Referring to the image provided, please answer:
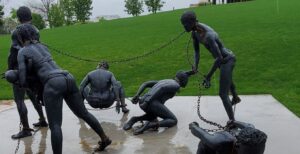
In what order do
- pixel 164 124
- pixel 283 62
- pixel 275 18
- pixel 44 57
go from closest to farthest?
pixel 44 57
pixel 164 124
pixel 283 62
pixel 275 18

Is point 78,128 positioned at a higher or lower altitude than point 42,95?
lower

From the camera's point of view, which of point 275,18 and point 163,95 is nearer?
point 163,95

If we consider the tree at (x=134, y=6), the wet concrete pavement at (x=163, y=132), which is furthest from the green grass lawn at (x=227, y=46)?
the tree at (x=134, y=6)

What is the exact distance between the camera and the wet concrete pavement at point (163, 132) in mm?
7882

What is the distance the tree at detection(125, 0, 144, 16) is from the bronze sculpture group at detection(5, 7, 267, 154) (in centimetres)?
6216

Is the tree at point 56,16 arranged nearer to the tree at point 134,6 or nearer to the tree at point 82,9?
the tree at point 82,9

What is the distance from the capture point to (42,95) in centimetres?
712

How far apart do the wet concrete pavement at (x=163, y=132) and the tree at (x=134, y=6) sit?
61.1m

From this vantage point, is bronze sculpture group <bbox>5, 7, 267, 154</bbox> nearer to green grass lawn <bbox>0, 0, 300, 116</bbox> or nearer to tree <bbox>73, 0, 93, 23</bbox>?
green grass lawn <bbox>0, 0, 300, 116</bbox>

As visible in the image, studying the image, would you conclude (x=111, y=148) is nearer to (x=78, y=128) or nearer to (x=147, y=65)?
(x=78, y=128)

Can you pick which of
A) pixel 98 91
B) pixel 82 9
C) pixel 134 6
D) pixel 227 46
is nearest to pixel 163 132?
pixel 98 91

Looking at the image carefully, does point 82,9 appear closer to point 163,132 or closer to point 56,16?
point 56,16

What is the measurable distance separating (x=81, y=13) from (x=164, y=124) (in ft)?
188

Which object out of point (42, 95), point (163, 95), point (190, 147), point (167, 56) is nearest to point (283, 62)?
point (167, 56)
